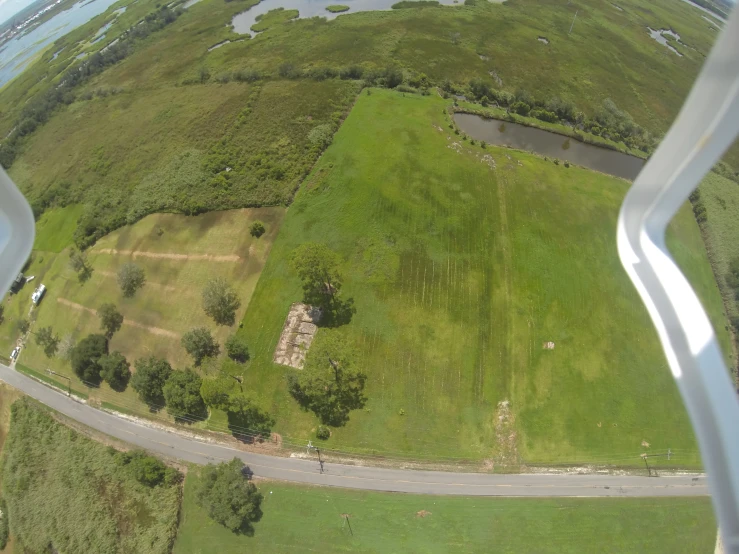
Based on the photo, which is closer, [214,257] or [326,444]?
[326,444]

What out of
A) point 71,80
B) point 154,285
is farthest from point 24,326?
point 71,80

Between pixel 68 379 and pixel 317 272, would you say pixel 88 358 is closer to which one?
pixel 68 379

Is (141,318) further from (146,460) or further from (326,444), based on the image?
(326,444)

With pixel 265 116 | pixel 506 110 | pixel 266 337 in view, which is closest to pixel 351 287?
pixel 266 337

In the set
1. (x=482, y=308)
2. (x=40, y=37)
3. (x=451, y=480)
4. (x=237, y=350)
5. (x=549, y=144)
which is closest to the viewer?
(x=451, y=480)

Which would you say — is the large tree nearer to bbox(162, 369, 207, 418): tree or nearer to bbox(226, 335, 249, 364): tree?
bbox(226, 335, 249, 364): tree

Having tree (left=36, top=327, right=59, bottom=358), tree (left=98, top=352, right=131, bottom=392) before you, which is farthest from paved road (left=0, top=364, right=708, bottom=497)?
tree (left=36, top=327, right=59, bottom=358)
